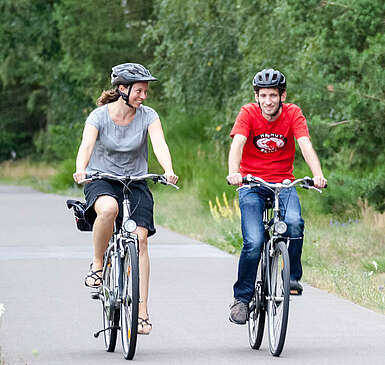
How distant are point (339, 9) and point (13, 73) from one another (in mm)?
36204

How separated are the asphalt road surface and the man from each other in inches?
19.2

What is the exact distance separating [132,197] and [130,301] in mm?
786

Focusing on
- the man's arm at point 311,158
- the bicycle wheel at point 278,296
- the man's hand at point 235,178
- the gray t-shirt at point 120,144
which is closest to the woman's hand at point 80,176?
the gray t-shirt at point 120,144

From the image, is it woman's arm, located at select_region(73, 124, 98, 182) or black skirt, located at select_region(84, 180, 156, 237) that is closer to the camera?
woman's arm, located at select_region(73, 124, 98, 182)

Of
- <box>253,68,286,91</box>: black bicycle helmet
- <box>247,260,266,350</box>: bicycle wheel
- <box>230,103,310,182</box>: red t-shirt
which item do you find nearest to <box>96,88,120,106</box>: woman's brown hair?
<box>230,103,310,182</box>: red t-shirt

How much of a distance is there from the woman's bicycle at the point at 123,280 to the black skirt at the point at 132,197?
8cm

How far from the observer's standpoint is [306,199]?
1844cm

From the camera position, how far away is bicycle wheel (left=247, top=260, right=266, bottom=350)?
7363 mm

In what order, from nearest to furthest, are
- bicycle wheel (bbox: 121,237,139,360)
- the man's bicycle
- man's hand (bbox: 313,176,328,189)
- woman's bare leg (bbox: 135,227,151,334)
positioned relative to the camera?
bicycle wheel (bbox: 121,237,139,360) < the man's bicycle < man's hand (bbox: 313,176,328,189) < woman's bare leg (bbox: 135,227,151,334)

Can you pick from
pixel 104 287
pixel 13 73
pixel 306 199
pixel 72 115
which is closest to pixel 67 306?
pixel 104 287

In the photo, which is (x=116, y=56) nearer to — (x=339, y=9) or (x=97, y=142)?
(x=339, y=9)

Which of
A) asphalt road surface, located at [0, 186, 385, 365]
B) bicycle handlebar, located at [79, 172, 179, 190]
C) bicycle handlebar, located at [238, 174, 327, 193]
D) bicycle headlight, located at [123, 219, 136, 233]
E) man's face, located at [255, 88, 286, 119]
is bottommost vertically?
asphalt road surface, located at [0, 186, 385, 365]

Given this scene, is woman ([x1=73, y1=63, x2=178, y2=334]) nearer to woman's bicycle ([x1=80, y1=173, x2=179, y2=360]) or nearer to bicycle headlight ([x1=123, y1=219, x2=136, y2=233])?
woman's bicycle ([x1=80, y1=173, x2=179, y2=360])

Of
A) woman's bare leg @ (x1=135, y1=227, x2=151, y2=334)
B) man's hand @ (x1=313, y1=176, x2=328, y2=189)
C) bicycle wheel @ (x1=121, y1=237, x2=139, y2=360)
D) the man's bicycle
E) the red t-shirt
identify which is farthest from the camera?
the red t-shirt
